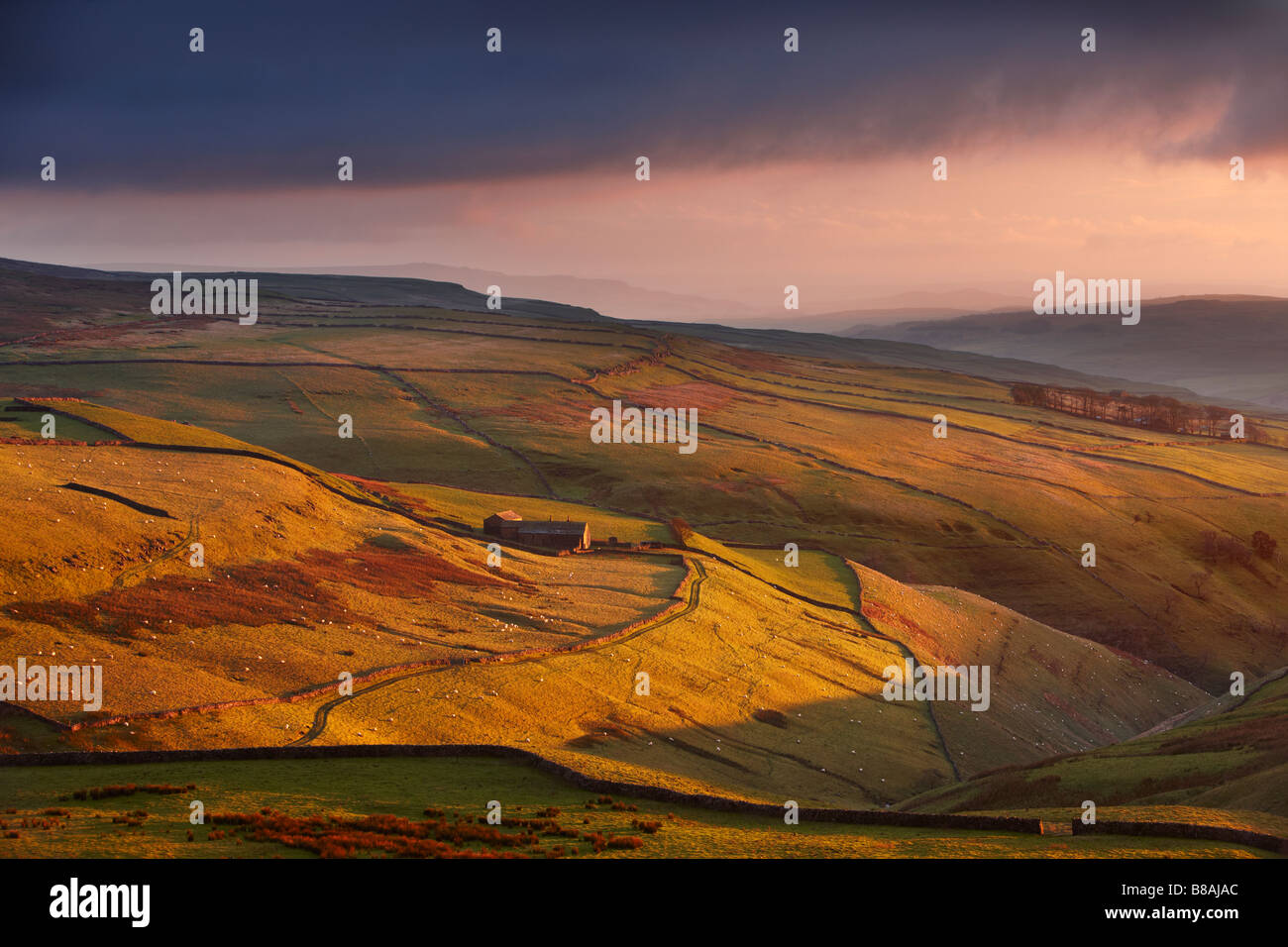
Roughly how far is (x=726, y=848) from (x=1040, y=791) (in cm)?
2251

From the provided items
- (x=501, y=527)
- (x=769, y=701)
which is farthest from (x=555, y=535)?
(x=769, y=701)

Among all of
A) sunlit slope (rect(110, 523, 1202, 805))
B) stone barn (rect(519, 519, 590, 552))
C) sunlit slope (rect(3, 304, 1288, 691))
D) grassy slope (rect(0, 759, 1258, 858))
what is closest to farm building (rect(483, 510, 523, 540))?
stone barn (rect(519, 519, 590, 552))

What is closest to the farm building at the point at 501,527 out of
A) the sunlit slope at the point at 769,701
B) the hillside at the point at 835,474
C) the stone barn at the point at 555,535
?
the stone barn at the point at 555,535

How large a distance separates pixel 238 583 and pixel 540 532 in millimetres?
35379

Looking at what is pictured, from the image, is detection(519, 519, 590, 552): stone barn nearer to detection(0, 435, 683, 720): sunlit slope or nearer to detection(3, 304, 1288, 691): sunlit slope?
detection(0, 435, 683, 720): sunlit slope

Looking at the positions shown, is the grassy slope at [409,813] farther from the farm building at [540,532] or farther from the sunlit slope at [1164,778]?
the farm building at [540,532]

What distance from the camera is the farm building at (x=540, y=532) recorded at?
98500 mm

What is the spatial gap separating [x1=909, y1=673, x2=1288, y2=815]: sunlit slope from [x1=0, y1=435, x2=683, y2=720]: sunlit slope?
1103 inches

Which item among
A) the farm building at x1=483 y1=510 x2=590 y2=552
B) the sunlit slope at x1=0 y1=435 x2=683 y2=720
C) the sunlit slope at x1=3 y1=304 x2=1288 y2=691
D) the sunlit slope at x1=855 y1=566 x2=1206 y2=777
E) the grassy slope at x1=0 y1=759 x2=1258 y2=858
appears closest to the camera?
the grassy slope at x1=0 y1=759 x2=1258 y2=858

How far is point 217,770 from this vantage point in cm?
4450

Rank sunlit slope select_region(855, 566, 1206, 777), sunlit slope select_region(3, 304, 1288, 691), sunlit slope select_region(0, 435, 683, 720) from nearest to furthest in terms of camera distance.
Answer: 1. sunlit slope select_region(0, 435, 683, 720)
2. sunlit slope select_region(855, 566, 1206, 777)
3. sunlit slope select_region(3, 304, 1288, 691)

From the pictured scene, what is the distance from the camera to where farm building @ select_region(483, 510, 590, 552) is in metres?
98.5
